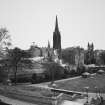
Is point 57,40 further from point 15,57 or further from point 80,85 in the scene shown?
point 15,57

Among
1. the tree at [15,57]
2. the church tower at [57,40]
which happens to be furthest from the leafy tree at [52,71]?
the church tower at [57,40]

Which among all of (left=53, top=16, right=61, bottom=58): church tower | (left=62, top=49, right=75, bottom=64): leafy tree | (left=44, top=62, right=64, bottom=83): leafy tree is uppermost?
(left=53, top=16, right=61, bottom=58): church tower

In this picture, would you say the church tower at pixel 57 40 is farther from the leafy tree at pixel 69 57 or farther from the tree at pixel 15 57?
the tree at pixel 15 57

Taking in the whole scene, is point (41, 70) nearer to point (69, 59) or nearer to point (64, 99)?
point (64, 99)

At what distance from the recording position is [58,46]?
6066 centimetres

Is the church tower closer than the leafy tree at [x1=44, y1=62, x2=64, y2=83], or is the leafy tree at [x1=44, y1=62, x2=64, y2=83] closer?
the leafy tree at [x1=44, y1=62, x2=64, y2=83]

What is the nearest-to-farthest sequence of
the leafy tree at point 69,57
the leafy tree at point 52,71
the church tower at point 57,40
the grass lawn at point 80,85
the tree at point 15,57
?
the grass lawn at point 80,85, the tree at point 15,57, the leafy tree at point 52,71, the church tower at point 57,40, the leafy tree at point 69,57

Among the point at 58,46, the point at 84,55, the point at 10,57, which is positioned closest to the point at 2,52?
the point at 10,57

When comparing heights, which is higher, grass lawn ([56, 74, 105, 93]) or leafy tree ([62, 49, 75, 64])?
leafy tree ([62, 49, 75, 64])

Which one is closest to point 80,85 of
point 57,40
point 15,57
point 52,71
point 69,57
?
point 52,71

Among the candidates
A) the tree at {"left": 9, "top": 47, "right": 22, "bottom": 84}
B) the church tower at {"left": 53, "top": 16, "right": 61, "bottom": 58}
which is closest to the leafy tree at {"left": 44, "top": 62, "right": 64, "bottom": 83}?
the tree at {"left": 9, "top": 47, "right": 22, "bottom": 84}

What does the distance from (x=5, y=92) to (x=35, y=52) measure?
142 feet

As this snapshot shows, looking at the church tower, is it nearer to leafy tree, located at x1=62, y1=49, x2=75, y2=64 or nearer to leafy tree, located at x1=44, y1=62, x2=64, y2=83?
leafy tree, located at x1=62, y1=49, x2=75, y2=64

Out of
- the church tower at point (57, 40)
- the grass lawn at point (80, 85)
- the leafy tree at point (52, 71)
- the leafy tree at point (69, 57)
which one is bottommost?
the grass lawn at point (80, 85)
